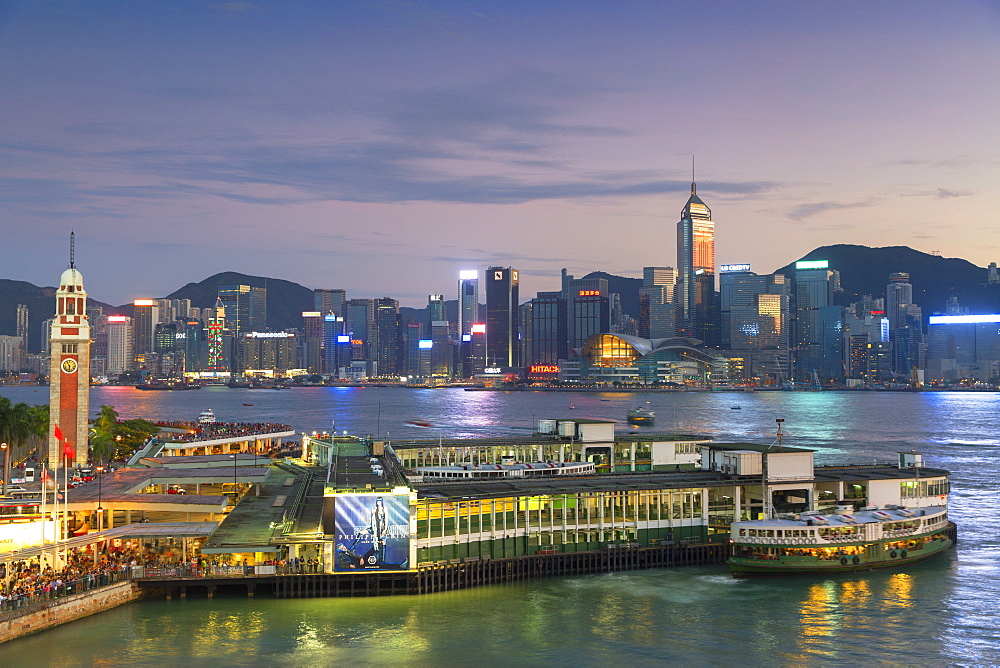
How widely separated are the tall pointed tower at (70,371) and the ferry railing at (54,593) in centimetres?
2513

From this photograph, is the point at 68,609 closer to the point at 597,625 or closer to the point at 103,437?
the point at 597,625

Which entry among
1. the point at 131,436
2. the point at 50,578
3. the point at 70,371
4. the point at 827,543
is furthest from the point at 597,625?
the point at 131,436

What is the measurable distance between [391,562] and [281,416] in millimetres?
148802

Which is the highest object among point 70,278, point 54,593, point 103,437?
point 70,278

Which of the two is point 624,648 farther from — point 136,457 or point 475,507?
point 136,457

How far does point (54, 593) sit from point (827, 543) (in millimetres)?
33390

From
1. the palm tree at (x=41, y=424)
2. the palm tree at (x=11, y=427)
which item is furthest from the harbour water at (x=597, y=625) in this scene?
the palm tree at (x=41, y=424)

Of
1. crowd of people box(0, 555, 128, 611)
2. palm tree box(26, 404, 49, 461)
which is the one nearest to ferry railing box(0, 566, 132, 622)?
crowd of people box(0, 555, 128, 611)

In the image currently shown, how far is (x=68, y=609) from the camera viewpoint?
35.2 meters

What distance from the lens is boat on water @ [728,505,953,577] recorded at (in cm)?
4506

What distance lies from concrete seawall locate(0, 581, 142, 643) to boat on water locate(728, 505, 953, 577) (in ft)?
87.3

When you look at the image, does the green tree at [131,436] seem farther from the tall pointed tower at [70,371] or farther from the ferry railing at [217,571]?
the ferry railing at [217,571]

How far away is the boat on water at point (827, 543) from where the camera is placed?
148 ft

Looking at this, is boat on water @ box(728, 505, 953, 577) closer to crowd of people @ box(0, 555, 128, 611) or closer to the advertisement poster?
the advertisement poster
